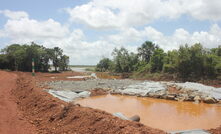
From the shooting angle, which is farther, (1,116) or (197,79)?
(197,79)

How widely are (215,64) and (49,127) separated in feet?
69.1

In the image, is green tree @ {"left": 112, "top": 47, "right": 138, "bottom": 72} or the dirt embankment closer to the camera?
the dirt embankment

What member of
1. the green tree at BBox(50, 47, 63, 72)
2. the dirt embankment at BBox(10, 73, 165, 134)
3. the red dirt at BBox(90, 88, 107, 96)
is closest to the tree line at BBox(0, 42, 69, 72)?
the green tree at BBox(50, 47, 63, 72)

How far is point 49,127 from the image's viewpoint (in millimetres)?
5168

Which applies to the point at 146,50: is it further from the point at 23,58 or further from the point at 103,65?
the point at 23,58

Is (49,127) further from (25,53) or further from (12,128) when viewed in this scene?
(25,53)

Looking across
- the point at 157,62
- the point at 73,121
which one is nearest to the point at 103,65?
the point at 157,62

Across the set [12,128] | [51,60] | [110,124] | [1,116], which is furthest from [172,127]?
[51,60]

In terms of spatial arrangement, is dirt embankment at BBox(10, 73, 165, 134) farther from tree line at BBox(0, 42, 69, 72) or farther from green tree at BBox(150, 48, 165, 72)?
tree line at BBox(0, 42, 69, 72)

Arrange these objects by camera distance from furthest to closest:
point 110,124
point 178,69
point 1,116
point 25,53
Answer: point 25,53
point 178,69
point 1,116
point 110,124

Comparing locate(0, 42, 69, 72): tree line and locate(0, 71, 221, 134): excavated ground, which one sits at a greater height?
locate(0, 42, 69, 72): tree line

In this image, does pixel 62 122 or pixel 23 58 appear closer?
pixel 62 122

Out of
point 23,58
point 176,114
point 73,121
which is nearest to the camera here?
point 73,121

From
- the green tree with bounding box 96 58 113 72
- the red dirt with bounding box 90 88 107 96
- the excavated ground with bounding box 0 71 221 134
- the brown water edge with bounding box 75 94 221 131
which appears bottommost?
the brown water edge with bounding box 75 94 221 131
